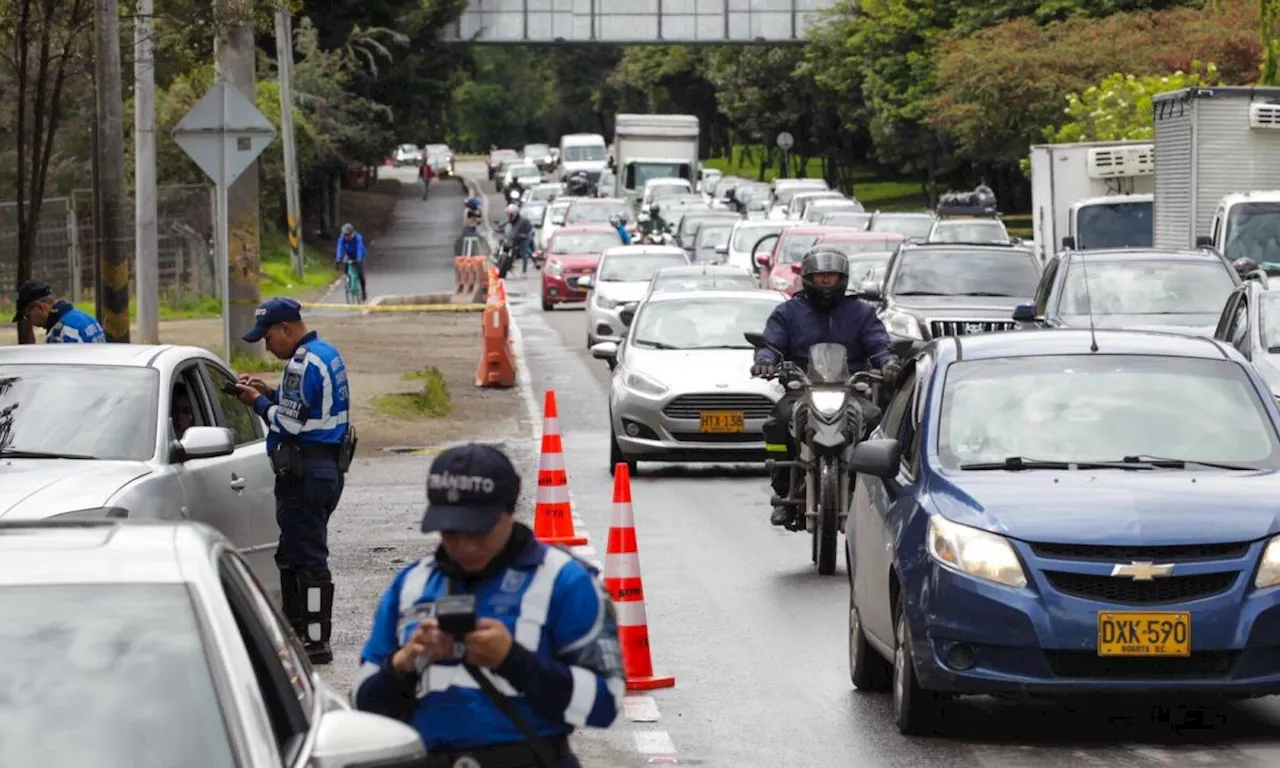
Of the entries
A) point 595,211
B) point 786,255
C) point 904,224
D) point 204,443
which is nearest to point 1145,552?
Answer: point 204,443

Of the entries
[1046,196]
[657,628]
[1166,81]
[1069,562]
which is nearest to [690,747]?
[1069,562]

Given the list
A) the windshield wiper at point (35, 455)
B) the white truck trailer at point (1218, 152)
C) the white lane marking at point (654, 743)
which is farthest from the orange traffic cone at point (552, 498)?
the white truck trailer at point (1218, 152)

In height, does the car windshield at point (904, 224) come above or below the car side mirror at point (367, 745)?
below

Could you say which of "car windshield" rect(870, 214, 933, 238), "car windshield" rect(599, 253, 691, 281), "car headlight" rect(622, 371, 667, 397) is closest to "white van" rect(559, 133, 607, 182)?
"car windshield" rect(870, 214, 933, 238)

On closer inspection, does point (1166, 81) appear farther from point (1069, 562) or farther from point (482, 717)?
point (482, 717)

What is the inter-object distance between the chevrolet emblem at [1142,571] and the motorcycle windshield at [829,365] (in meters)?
5.92

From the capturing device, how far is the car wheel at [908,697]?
10086 mm

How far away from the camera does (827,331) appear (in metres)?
15.8

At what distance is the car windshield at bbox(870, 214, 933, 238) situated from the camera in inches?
1868

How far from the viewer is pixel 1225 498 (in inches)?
393

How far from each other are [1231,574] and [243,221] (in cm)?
2136

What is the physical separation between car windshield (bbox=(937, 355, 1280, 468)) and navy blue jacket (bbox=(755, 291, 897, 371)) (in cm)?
438

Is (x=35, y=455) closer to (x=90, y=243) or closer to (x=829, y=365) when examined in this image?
(x=829, y=365)

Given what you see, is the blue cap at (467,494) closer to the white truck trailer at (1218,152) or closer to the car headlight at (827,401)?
the car headlight at (827,401)
